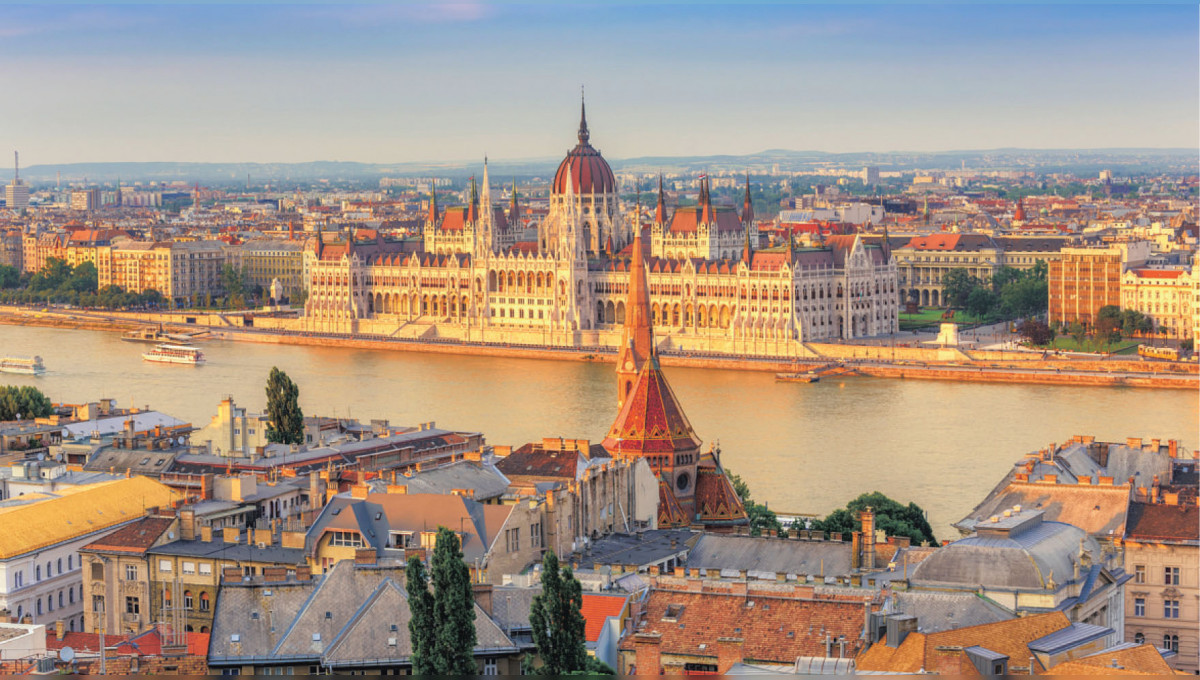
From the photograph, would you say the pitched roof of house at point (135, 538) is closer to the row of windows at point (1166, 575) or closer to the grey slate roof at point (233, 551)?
the grey slate roof at point (233, 551)

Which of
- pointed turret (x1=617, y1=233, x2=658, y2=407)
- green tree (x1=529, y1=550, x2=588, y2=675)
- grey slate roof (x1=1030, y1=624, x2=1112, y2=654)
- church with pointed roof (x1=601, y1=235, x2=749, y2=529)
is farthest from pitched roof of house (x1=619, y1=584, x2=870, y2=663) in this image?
pointed turret (x1=617, y1=233, x2=658, y2=407)

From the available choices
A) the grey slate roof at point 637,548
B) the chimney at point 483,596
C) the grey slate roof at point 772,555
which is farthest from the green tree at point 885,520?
the chimney at point 483,596

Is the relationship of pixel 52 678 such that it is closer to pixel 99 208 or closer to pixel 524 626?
pixel 524 626

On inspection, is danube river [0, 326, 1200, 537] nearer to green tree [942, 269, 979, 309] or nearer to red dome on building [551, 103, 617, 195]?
red dome on building [551, 103, 617, 195]

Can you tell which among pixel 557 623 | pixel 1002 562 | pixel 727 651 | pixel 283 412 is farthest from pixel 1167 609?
pixel 283 412

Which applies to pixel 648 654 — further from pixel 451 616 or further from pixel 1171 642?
pixel 1171 642

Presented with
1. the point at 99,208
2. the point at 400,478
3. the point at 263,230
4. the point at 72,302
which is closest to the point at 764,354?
the point at 72,302
